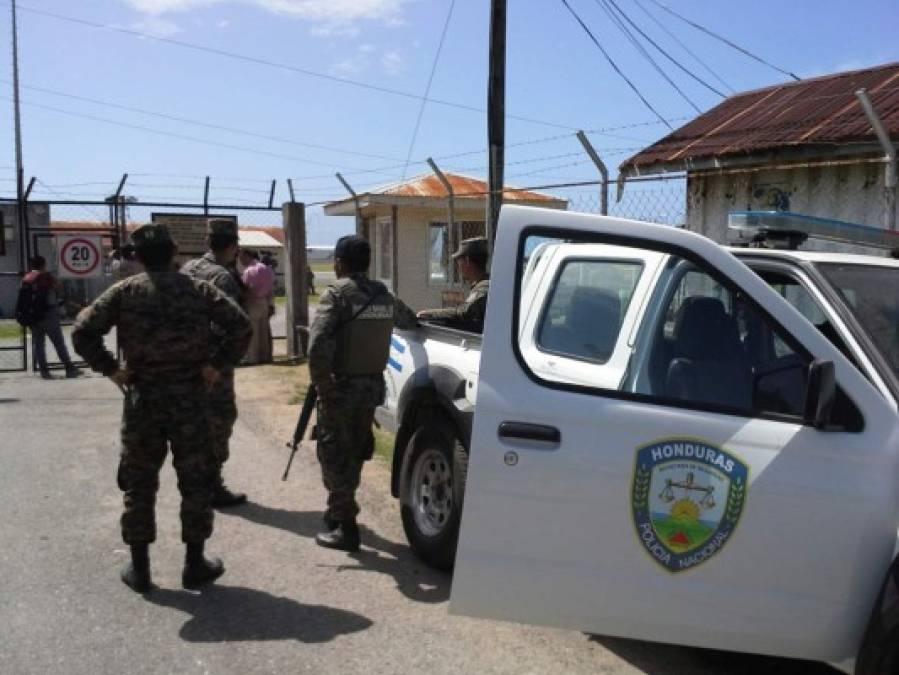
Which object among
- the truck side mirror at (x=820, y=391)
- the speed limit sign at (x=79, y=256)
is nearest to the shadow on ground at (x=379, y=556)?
the truck side mirror at (x=820, y=391)

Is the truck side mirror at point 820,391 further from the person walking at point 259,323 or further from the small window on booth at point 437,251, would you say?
the small window on booth at point 437,251

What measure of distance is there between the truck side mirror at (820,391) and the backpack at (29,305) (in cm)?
1118

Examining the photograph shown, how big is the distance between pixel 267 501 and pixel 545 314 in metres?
2.81

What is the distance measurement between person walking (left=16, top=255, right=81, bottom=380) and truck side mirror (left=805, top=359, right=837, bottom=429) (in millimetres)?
11050

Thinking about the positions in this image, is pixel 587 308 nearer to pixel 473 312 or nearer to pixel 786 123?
pixel 473 312

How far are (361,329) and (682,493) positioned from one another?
7.74ft

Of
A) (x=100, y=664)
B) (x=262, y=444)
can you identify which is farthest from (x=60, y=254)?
(x=100, y=664)

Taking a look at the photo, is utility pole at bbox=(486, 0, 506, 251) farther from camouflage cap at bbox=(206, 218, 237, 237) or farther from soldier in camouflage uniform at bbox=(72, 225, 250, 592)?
soldier in camouflage uniform at bbox=(72, 225, 250, 592)

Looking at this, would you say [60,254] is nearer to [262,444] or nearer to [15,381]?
[15,381]

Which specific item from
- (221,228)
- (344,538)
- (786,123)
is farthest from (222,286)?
(786,123)

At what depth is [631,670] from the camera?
3.59 meters

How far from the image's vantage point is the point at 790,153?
771 cm

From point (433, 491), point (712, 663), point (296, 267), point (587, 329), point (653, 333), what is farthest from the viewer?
point (296, 267)

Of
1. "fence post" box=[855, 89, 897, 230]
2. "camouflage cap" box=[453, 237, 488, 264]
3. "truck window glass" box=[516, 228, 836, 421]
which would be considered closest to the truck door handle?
"truck window glass" box=[516, 228, 836, 421]
